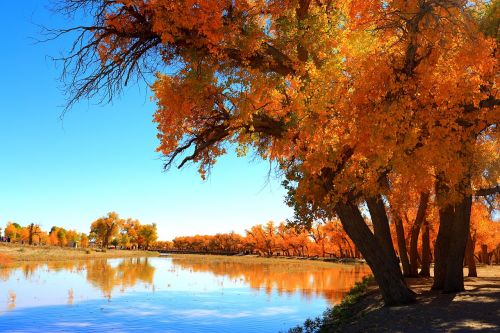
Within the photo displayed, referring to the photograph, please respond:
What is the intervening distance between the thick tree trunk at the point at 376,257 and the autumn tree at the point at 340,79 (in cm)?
3

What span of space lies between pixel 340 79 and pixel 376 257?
5.92 m

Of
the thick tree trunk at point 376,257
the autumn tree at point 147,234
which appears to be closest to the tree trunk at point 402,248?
the thick tree trunk at point 376,257

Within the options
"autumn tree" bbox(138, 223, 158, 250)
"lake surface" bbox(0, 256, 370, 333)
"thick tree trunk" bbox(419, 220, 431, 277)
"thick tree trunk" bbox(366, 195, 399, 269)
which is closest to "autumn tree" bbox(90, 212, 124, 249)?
"autumn tree" bbox(138, 223, 158, 250)

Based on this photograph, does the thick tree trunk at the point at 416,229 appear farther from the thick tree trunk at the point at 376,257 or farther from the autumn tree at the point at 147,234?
the autumn tree at the point at 147,234

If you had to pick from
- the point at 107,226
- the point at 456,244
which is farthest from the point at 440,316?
the point at 107,226

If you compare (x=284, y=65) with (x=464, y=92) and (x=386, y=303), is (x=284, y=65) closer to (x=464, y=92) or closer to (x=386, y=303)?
(x=464, y=92)

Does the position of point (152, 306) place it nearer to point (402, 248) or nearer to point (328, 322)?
point (328, 322)

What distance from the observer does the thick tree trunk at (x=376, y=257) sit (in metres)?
13.5

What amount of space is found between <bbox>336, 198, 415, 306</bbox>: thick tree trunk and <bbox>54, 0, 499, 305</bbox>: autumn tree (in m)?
0.03

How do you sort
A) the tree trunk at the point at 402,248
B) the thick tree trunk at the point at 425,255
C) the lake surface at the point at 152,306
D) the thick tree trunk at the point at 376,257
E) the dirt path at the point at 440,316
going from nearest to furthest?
the dirt path at the point at 440,316 → the thick tree trunk at the point at 376,257 → the lake surface at the point at 152,306 → the tree trunk at the point at 402,248 → the thick tree trunk at the point at 425,255

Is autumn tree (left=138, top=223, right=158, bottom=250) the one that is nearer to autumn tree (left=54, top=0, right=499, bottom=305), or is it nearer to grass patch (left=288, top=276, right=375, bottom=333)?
grass patch (left=288, top=276, right=375, bottom=333)

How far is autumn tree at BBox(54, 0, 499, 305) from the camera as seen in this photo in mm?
11047

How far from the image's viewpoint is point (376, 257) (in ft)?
44.2

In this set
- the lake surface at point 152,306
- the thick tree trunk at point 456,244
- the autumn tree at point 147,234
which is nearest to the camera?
the thick tree trunk at point 456,244
